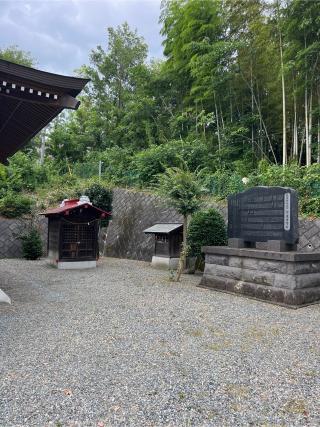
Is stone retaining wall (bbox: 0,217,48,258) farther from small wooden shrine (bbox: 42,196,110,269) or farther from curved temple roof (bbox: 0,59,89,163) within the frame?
curved temple roof (bbox: 0,59,89,163)

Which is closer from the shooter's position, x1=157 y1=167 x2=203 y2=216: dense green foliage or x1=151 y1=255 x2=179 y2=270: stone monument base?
x1=157 y1=167 x2=203 y2=216: dense green foliage

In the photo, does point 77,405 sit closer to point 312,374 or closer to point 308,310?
point 312,374

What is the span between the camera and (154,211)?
11.2 m

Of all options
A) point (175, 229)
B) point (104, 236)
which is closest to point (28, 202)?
point (104, 236)

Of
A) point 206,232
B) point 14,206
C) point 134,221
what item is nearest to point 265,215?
point 206,232

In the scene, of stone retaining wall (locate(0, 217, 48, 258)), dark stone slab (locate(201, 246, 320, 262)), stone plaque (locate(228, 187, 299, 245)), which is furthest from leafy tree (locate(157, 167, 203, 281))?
stone retaining wall (locate(0, 217, 48, 258))

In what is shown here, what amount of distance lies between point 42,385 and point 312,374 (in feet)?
7.20

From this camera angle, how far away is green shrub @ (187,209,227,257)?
771cm

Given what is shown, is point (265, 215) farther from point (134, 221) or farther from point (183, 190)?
point (134, 221)

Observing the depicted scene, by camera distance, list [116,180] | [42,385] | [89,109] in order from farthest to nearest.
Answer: [89,109] < [116,180] < [42,385]

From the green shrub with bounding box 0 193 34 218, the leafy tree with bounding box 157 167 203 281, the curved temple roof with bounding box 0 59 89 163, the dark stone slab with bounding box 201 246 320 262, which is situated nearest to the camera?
the curved temple roof with bounding box 0 59 89 163

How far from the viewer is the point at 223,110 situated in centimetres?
1373

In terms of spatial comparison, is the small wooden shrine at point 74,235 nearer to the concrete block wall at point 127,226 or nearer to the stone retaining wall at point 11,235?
the concrete block wall at point 127,226

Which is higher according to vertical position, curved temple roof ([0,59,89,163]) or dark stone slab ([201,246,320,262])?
curved temple roof ([0,59,89,163])
